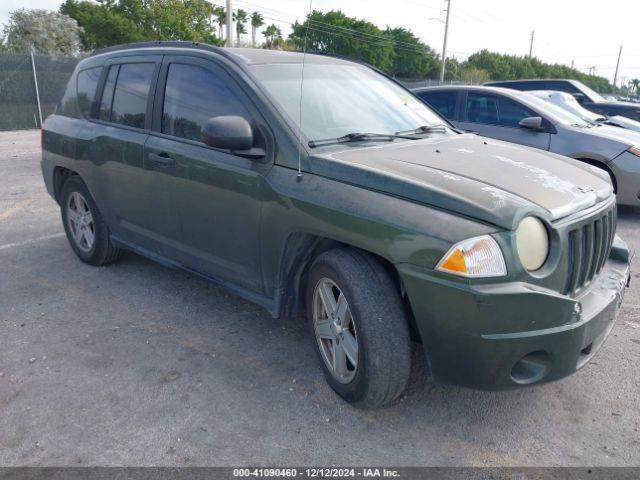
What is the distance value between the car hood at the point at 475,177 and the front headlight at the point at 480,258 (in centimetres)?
11

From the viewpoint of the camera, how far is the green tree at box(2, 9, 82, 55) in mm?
39188

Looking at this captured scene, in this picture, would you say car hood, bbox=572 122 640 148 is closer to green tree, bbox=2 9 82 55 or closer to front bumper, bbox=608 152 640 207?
front bumper, bbox=608 152 640 207

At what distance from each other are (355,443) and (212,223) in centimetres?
162

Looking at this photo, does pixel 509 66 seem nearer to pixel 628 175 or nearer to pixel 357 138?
pixel 628 175

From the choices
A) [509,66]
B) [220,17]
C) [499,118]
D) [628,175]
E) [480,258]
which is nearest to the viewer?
[480,258]

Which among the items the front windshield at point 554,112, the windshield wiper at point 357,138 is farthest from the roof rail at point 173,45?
the front windshield at point 554,112

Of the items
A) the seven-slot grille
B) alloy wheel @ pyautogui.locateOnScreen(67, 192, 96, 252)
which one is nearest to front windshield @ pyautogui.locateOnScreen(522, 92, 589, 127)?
the seven-slot grille

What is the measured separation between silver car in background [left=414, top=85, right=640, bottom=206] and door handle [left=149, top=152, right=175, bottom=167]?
3652 millimetres

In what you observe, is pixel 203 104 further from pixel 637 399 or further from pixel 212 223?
pixel 637 399

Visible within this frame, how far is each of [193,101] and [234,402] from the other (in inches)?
76.8

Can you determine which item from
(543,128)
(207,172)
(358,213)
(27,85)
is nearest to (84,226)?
(207,172)

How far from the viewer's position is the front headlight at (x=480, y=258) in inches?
95.6

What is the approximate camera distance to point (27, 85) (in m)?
17.3

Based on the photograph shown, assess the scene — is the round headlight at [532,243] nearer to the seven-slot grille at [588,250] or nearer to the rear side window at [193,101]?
the seven-slot grille at [588,250]
